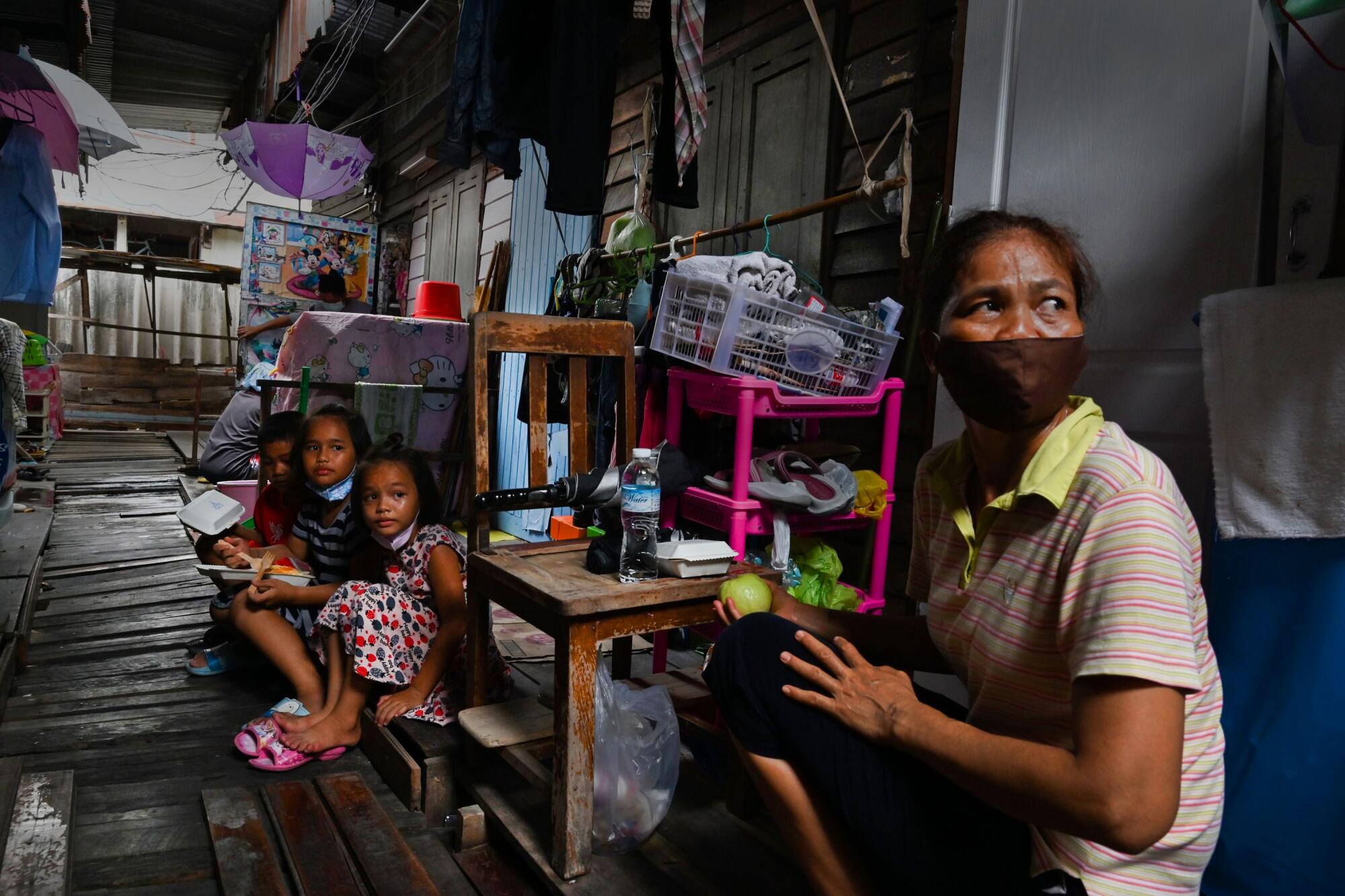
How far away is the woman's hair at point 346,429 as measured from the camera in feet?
10.0

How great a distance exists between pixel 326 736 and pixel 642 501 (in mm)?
1438

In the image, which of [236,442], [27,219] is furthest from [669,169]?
[27,219]

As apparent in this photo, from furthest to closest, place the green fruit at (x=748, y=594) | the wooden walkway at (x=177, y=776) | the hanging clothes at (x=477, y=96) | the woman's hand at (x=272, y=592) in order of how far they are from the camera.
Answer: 1. the hanging clothes at (x=477, y=96)
2. the woman's hand at (x=272, y=592)
3. the wooden walkway at (x=177, y=776)
4. the green fruit at (x=748, y=594)

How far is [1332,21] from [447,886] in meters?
2.61

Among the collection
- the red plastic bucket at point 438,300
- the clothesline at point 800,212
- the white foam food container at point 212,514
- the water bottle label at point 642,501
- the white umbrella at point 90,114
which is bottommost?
the white foam food container at point 212,514

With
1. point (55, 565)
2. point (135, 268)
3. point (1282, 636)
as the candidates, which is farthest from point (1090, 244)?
point (135, 268)

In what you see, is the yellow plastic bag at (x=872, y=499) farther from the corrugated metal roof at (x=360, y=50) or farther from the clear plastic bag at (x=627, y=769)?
the corrugated metal roof at (x=360, y=50)

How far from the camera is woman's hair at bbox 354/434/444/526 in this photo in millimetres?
2715

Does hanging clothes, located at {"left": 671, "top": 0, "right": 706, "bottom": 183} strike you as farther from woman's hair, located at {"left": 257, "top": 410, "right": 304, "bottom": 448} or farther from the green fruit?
the green fruit

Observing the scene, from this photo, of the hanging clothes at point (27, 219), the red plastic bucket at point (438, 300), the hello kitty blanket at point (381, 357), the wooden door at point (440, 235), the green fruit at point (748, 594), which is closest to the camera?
the green fruit at point (748, 594)

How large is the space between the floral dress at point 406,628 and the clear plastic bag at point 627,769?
59 cm

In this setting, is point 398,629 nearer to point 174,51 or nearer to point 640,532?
point 640,532

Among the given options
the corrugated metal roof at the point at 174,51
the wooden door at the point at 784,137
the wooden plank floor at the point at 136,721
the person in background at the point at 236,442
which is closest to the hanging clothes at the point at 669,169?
the wooden door at the point at 784,137

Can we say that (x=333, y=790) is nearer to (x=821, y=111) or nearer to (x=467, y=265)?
(x=821, y=111)
